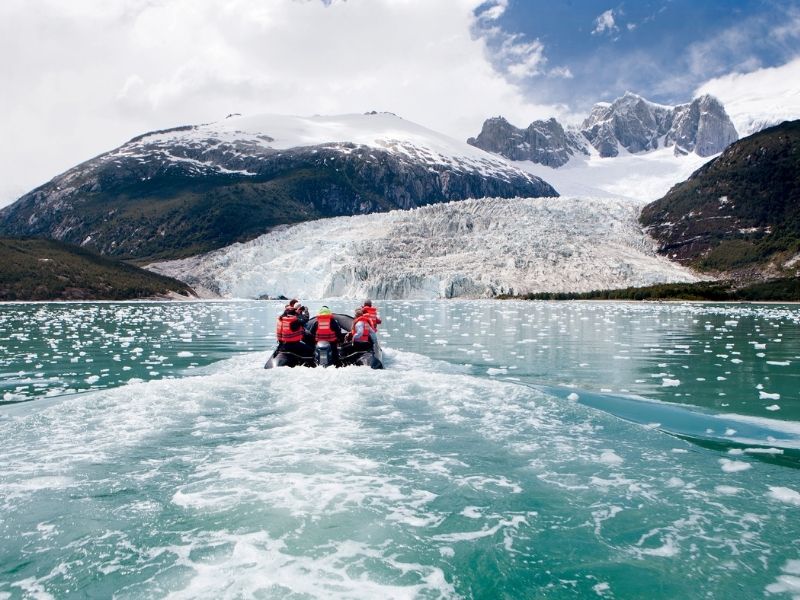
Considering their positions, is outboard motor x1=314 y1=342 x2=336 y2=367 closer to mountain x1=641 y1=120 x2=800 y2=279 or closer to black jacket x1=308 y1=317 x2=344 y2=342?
black jacket x1=308 y1=317 x2=344 y2=342

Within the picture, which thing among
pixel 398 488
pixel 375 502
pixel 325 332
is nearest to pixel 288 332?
pixel 325 332

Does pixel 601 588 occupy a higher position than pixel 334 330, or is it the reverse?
pixel 334 330

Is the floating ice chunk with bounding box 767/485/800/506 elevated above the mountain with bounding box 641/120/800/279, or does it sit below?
below

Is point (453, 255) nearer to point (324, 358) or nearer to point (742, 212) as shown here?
point (742, 212)

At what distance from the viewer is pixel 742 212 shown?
112 meters

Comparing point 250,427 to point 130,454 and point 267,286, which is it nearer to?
point 130,454

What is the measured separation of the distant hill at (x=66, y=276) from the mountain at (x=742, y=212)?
83.7 metres

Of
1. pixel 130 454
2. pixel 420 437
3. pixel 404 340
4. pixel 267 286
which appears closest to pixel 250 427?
pixel 130 454

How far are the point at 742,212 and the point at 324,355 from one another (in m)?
120

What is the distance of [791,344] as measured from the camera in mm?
21047

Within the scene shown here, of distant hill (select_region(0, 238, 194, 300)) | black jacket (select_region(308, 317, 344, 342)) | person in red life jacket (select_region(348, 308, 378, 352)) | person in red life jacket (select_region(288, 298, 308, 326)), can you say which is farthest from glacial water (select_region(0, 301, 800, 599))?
distant hill (select_region(0, 238, 194, 300))

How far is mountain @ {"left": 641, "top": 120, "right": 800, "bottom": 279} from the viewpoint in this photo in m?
94.7

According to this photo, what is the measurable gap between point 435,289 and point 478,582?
236 ft

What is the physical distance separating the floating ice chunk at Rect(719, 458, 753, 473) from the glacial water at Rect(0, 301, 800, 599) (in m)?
0.04
